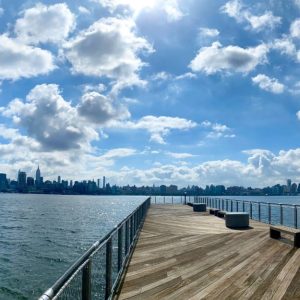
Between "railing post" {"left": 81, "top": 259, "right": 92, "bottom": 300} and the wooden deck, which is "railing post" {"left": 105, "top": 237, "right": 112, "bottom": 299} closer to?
the wooden deck

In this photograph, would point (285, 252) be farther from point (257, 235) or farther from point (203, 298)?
point (203, 298)

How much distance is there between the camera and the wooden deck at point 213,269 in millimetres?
7316

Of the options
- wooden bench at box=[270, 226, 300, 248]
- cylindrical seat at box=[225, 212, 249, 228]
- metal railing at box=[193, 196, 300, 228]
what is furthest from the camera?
cylindrical seat at box=[225, 212, 249, 228]

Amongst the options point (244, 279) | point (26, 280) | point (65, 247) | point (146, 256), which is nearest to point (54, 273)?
point (26, 280)

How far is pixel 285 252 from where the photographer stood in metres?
11.3

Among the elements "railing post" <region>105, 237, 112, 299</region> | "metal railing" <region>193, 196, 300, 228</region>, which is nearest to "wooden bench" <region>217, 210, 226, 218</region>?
"metal railing" <region>193, 196, 300, 228</region>

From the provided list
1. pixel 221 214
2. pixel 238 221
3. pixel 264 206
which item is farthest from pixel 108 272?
pixel 264 206

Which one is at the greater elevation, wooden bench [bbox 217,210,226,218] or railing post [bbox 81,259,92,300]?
Answer: railing post [bbox 81,259,92,300]

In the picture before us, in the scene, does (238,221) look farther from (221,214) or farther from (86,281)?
(86,281)

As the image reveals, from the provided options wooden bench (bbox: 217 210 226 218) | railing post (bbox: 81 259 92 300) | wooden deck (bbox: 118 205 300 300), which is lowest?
wooden deck (bbox: 118 205 300 300)

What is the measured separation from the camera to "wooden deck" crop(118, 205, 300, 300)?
24.0 feet

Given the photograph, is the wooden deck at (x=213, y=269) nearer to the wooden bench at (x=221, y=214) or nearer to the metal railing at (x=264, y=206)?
the metal railing at (x=264, y=206)

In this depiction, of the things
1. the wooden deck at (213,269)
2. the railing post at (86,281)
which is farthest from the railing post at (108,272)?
the railing post at (86,281)

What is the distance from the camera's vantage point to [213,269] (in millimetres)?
9234
